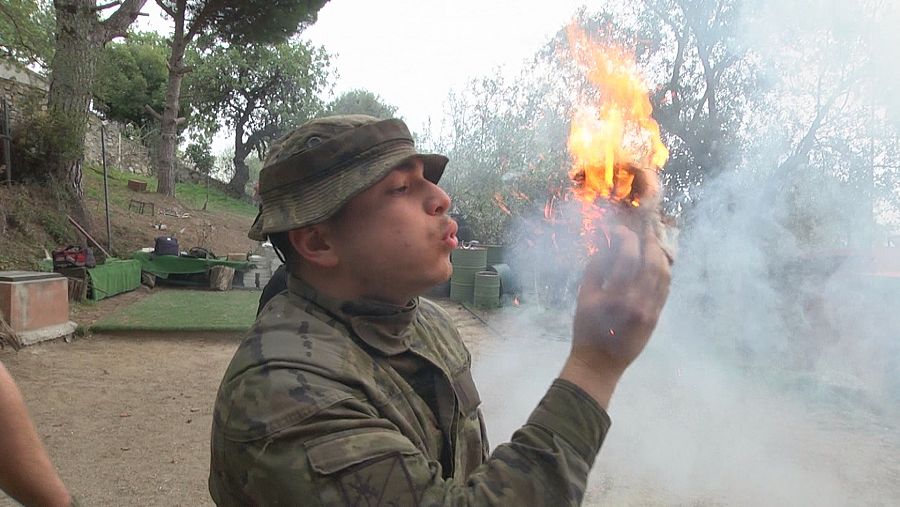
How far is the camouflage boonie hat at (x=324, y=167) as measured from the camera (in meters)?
1.17

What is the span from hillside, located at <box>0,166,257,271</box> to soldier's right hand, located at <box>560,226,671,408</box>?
12627 mm

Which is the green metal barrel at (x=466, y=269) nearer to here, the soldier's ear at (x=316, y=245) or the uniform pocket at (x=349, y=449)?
the soldier's ear at (x=316, y=245)

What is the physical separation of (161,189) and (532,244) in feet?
51.1

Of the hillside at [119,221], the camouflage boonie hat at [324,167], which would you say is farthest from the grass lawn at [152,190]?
the camouflage boonie hat at [324,167]

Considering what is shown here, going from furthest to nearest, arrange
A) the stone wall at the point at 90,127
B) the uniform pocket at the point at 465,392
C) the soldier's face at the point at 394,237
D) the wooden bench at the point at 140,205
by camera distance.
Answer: the wooden bench at the point at 140,205, the stone wall at the point at 90,127, the uniform pocket at the point at 465,392, the soldier's face at the point at 394,237

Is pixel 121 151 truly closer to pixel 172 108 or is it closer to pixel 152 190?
pixel 152 190

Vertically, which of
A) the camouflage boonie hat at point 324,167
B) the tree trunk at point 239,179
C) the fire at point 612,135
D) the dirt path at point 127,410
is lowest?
the dirt path at point 127,410

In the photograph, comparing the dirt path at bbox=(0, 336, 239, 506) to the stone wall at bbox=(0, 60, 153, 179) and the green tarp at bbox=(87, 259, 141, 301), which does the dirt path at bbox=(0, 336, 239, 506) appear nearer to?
the green tarp at bbox=(87, 259, 141, 301)

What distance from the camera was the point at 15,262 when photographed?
10.8 m

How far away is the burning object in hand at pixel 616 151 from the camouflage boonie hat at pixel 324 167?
1.62 feet

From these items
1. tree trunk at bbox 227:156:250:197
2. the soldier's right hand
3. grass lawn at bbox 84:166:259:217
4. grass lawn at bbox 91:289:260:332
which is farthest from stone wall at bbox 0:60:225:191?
the soldier's right hand

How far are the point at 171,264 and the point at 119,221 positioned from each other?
14.4 ft

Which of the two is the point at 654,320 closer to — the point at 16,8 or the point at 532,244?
the point at 532,244

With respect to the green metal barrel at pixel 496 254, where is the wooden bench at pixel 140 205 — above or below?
above
